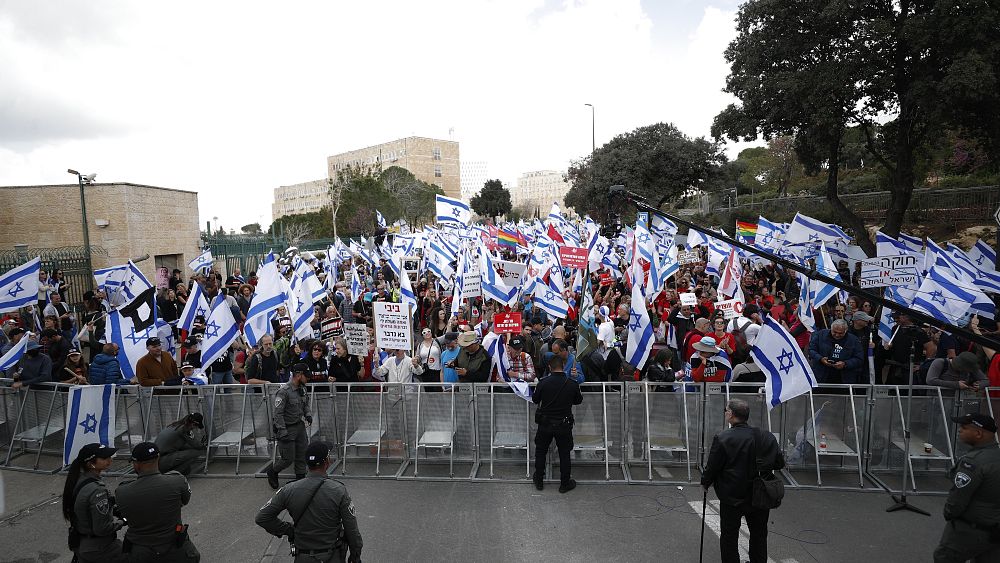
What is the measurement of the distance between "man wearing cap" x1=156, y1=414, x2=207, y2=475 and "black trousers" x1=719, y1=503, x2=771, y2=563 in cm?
584

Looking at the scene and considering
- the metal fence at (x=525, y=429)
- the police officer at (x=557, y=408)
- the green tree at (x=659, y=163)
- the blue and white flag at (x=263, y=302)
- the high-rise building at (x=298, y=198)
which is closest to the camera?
the police officer at (x=557, y=408)

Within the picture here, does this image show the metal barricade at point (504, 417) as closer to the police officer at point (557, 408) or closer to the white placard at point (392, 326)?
the police officer at point (557, 408)

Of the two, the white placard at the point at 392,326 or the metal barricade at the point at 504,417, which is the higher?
the white placard at the point at 392,326

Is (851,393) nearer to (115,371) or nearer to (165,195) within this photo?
(115,371)

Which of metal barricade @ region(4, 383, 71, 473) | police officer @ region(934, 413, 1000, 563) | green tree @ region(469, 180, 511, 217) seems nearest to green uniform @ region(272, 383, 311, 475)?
metal barricade @ region(4, 383, 71, 473)

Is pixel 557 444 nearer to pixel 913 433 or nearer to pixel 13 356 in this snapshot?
pixel 913 433

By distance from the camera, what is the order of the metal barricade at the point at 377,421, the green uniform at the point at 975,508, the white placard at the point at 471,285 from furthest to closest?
the white placard at the point at 471,285 < the metal barricade at the point at 377,421 < the green uniform at the point at 975,508

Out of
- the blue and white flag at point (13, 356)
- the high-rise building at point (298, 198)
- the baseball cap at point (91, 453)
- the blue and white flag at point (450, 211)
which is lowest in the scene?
the baseball cap at point (91, 453)

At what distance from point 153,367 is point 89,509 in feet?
15.5

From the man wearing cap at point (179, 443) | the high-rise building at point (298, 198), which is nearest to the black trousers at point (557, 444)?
the man wearing cap at point (179, 443)

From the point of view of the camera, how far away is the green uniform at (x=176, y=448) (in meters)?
7.06

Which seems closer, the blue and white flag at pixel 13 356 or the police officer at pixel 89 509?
the police officer at pixel 89 509

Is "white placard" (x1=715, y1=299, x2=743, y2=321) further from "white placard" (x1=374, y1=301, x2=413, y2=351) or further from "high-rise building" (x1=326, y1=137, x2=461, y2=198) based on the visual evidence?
"high-rise building" (x1=326, y1=137, x2=461, y2=198)

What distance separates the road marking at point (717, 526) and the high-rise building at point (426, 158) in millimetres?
115963
